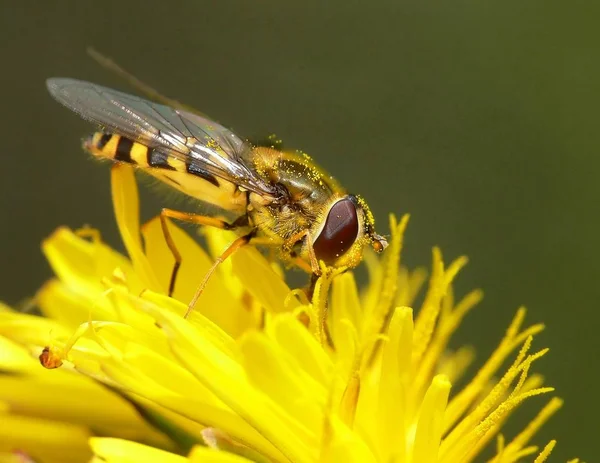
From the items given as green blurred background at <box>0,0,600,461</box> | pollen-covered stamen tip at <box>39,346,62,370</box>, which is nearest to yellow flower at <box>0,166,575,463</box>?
pollen-covered stamen tip at <box>39,346,62,370</box>

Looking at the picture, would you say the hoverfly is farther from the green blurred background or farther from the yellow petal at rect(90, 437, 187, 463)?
the green blurred background

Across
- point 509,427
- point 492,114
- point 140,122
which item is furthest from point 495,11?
point 140,122

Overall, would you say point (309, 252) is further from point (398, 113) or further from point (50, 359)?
point (398, 113)

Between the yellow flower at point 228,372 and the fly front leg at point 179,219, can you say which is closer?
the yellow flower at point 228,372

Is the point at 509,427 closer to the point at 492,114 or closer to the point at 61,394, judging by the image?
the point at 492,114

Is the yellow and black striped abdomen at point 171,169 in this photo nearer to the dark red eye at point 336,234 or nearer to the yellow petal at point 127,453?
the dark red eye at point 336,234

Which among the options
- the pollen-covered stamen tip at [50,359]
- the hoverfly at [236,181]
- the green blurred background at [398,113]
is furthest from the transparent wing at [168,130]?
the green blurred background at [398,113]

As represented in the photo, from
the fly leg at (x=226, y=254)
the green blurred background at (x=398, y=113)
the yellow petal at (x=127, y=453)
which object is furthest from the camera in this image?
the green blurred background at (x=398, y=113)
